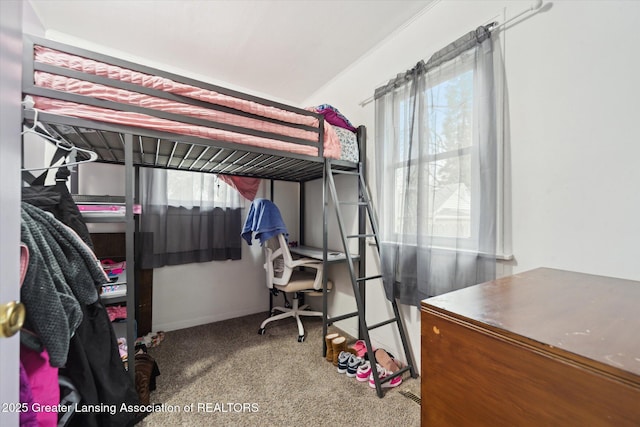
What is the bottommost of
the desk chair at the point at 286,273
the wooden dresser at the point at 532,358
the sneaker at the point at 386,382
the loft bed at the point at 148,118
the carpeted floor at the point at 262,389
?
the carpeted floor at the point at 262,389

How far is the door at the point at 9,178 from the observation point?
0.46 meters

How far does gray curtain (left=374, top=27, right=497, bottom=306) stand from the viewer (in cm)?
135

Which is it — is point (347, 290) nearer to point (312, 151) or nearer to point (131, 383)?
point (312, 151)

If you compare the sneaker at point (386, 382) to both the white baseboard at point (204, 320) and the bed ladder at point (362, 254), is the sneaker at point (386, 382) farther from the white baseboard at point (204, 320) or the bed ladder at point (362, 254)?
the white baseboard at point (204, 320)

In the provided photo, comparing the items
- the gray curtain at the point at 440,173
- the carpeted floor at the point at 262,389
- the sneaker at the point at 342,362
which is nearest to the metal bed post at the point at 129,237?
the carpeted floor at the point at 262,389

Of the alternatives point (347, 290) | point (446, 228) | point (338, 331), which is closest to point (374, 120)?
point (446, 228)

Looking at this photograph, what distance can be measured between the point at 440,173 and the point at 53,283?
1945 millimetres

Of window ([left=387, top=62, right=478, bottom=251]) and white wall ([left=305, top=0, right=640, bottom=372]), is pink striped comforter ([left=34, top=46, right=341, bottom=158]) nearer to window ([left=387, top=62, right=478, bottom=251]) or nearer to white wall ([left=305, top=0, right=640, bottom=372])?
window ([left=387, top=62, right=478, bottom=251])

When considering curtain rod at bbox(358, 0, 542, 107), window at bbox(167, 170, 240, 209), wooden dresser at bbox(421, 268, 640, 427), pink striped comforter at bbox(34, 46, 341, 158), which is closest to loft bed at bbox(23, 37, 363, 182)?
pink striped comforter at bbox(34, 46, 341, 158)

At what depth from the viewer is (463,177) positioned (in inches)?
57.6

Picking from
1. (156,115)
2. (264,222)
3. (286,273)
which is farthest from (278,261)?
(156,115)

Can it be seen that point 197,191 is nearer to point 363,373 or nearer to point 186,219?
point 186,219

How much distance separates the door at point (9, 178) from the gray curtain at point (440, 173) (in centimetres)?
171

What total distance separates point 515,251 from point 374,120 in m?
1.44
